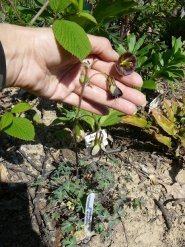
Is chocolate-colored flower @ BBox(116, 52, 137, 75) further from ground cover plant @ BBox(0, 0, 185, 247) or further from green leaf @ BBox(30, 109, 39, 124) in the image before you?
green leaf @ BBox(30, 109, 39, 124)

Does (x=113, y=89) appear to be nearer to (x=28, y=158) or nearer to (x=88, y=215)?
(x=88, y=215)

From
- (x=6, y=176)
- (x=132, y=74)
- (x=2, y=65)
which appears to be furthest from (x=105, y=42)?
(x=6, y=176)

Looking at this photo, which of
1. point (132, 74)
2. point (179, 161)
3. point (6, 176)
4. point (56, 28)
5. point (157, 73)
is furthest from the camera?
point (157, 73)

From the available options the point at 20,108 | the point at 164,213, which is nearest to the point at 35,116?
the point at 20,108

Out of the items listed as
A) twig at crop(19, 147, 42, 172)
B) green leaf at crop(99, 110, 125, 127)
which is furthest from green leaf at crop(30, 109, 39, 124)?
green leaf at crop(99, 110, 125, 127)

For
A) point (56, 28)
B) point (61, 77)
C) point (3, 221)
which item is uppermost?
point (56, 28)

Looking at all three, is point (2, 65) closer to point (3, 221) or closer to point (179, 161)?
point (3, 221)
